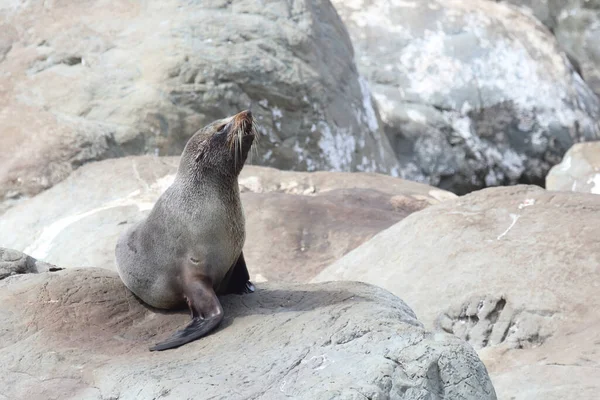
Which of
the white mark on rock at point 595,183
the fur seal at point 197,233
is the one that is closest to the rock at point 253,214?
the white mark on rock at point 595,183

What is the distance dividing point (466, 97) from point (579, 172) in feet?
14.5

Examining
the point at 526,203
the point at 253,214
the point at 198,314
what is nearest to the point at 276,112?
the point at 253,214

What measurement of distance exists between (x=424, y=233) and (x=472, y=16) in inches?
348

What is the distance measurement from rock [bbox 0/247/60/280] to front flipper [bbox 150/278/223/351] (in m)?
1.09

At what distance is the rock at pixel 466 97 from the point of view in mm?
13211

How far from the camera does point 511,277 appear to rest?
5066 millimetres

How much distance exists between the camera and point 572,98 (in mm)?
13711

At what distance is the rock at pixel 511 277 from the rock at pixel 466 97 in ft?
23.9

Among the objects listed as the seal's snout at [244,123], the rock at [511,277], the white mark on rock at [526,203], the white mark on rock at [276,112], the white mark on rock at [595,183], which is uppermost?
the seal's snout at [244,123]

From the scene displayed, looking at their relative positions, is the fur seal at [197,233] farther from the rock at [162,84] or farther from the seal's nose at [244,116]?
the rock at [162,84]

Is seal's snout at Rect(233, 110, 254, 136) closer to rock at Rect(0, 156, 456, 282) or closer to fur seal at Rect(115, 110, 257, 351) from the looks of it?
fur seal at Rect(115, 110, 257, 351)

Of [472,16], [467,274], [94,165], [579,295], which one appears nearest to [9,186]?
[94,165]

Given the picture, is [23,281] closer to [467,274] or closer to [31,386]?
[31,386]

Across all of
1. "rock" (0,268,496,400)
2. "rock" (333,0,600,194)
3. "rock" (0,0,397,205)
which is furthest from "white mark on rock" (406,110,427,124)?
"rock" (0,268,496,400)
